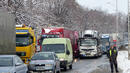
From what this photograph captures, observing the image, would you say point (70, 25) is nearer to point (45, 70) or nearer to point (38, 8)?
point (38, 8)

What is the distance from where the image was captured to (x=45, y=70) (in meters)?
20.3

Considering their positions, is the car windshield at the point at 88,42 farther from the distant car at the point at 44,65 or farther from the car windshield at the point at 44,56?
the distant car at the point at 44,65

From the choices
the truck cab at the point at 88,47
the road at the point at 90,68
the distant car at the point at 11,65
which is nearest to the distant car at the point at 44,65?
the distant car at the point at 11,65

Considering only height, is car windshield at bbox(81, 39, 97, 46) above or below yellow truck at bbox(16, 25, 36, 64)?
below

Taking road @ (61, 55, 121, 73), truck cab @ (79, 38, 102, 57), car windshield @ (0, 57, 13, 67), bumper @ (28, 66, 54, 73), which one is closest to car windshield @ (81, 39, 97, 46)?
truck cab @ (79, 38, 102, 57)

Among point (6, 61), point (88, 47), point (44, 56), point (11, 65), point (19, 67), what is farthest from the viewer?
point (88, 47)

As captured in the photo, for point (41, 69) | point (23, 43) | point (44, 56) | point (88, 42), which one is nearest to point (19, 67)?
point (41, 69)

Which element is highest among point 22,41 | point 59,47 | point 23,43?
point 22,41

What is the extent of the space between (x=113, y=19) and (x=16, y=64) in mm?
152576

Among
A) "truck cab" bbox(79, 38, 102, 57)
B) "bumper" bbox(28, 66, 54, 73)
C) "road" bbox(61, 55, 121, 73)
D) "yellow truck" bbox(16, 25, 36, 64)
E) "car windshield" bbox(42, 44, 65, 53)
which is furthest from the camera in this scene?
"truck cab" bbox(79, 38, 102, 57)

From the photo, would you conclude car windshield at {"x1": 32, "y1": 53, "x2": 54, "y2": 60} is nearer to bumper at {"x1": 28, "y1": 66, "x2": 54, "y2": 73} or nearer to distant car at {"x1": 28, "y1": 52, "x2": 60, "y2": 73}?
distant car at {"x1": 28, "y1": 52, "x2": 60, "y2": 73}

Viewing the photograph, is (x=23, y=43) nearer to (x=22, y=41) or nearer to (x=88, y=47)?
(x=22, y=41)

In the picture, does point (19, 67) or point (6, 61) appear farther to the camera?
point (6, 61)

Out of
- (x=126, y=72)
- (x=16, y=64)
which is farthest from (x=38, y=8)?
(x=16, y=64)
